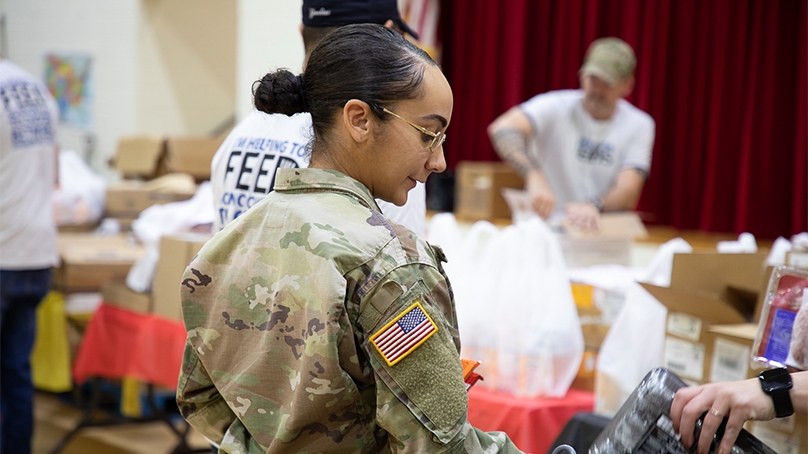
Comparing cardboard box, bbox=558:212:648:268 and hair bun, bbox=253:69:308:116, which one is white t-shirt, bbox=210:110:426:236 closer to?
hair bun, bbox=253:69:308:116

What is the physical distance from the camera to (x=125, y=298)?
10.7 feet

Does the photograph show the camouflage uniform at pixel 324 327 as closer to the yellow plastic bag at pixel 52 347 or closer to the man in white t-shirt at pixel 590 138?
the man in white t-shirt at pixel 590 138

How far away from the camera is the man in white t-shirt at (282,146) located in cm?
146

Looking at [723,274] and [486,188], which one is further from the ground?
[723,274]

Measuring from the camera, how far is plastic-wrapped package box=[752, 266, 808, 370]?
4.45 feet

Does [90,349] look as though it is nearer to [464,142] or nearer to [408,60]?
[408,60]

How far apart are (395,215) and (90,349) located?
2.44 m

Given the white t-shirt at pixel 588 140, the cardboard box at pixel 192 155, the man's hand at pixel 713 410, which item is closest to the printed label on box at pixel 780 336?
the man's hand at pixel 713 410

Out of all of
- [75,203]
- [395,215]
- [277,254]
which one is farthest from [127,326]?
[277,254]

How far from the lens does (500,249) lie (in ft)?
7.08

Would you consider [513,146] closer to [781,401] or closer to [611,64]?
[611,64]

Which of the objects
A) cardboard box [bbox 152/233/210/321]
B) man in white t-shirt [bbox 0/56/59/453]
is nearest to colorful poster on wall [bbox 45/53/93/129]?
man in white t-shirt [bbox 0/56/59/453]

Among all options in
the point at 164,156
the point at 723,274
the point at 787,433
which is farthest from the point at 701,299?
the point at 164,156

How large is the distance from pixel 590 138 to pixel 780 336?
7.52 ft
